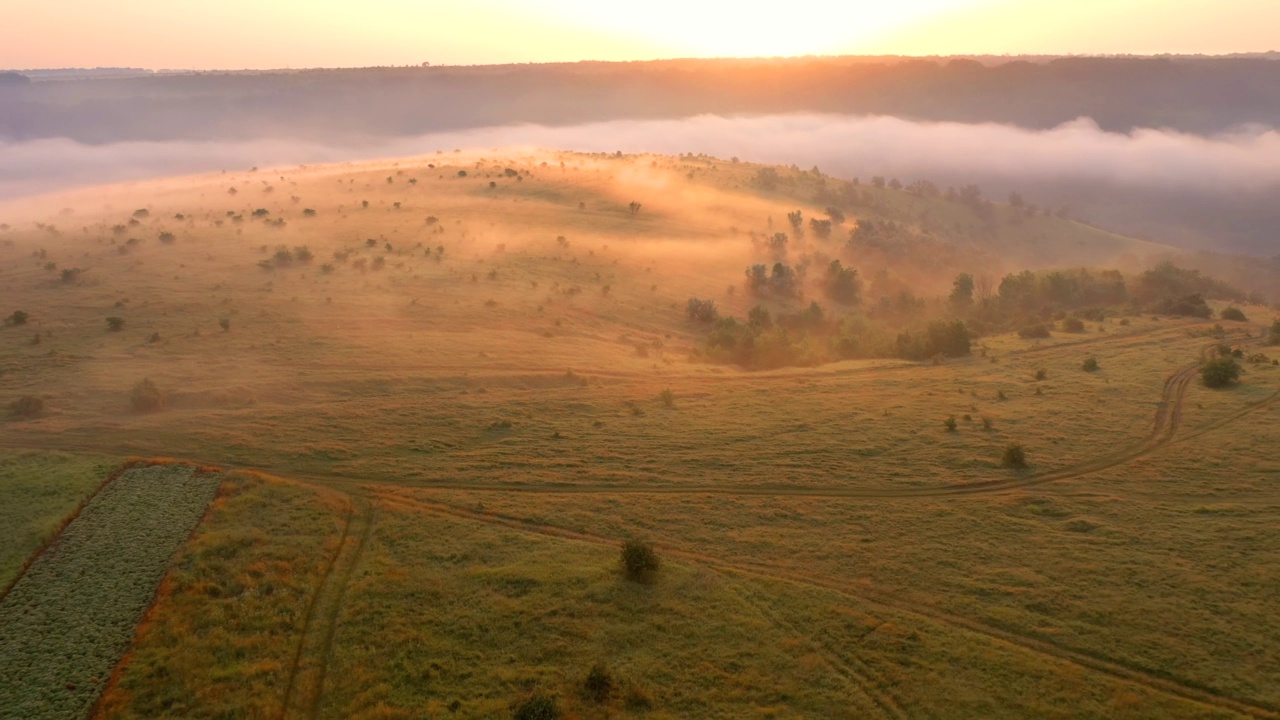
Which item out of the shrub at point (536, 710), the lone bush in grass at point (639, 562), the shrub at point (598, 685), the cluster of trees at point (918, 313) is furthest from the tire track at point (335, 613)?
the cluster of trees at point (918, 313)

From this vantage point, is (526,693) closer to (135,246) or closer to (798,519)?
(798,519)

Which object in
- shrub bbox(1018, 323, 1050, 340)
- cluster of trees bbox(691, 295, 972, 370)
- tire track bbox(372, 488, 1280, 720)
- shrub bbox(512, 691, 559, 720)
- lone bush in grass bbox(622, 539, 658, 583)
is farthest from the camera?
shrub bbox(1018, 323, 1050, 340)

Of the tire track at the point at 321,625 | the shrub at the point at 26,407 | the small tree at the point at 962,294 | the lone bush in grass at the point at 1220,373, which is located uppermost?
the small tree at the point at 962,294

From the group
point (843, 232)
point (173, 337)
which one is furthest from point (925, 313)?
point (173, 337)

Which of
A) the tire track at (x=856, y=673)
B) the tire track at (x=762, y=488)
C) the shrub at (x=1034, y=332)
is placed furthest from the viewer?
the shrub at (x=1034, y=332)

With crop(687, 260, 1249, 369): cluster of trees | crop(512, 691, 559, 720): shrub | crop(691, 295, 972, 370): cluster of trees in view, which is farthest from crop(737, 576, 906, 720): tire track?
crop(687, 260, 1249, 369): cluster of trees

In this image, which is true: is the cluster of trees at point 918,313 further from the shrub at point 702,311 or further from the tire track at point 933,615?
the tire track at point 933,615

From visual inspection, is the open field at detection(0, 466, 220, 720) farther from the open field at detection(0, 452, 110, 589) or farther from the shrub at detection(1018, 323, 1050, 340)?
the shrub at detection(1018, 323, 1050, 340)
